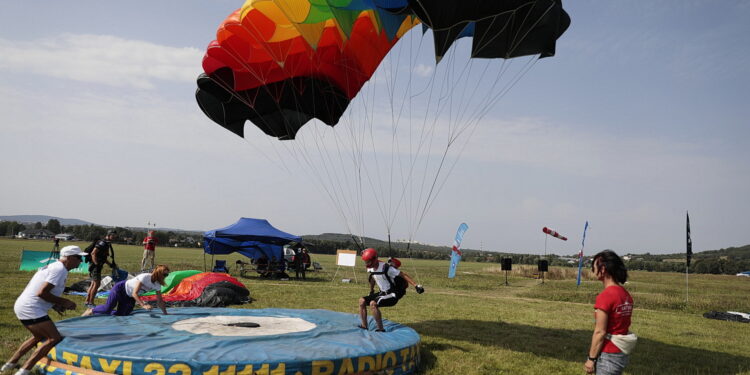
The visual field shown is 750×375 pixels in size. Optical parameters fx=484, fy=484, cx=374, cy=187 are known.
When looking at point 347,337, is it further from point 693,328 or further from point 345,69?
point 693,328

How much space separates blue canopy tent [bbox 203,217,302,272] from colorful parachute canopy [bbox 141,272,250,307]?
682 centimetres

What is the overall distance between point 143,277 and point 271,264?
1307 centimetres

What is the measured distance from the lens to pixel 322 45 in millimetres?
9711

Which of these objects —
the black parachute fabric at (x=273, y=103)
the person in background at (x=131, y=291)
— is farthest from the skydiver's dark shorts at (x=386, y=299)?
the black parachute fabric at (x=273, y=103)

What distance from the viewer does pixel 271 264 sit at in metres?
20.0

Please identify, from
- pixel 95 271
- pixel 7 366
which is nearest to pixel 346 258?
pixel 95 271

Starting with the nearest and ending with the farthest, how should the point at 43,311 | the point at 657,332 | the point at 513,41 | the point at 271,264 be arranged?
the point at 43,311 → the point at 513,41 → the point at 657,332 → the point at 271,264

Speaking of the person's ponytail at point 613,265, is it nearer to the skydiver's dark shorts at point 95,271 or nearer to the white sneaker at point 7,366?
the white sneaker at point 7,366

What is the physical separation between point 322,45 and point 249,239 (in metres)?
11.2

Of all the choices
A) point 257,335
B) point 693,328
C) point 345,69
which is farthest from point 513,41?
point 693,328

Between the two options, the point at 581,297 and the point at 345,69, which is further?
the point at 581,297

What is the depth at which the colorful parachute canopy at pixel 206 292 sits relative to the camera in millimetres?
10720

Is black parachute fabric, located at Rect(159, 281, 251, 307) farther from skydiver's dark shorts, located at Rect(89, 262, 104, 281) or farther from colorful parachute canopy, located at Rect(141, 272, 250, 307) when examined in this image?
skydiver's dark shorts, located at Rect(89, 262, 104, 281)

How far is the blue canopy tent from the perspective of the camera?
18.9m
